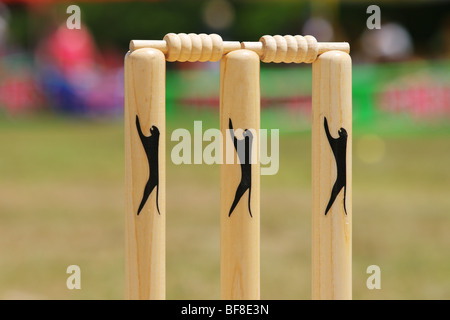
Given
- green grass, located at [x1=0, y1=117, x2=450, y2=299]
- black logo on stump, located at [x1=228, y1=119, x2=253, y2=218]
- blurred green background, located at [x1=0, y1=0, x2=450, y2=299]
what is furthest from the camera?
blurred green background, located at [x1=0, y1=0, x2=450, y2=299]

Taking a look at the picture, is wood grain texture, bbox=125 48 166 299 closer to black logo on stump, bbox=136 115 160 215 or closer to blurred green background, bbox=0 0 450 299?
black logo on stump, bbox=136 115 160 215

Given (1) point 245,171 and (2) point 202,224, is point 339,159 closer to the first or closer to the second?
(1) point 245,171

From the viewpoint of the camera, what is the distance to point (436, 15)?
20.1m

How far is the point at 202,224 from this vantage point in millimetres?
5480

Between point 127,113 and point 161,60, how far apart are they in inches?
6.7

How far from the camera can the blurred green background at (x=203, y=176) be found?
421 centimetres

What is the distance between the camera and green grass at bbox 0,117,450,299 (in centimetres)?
399

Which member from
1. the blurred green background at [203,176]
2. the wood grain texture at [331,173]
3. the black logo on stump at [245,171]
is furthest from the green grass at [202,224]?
the black logo on stump at [245,171]

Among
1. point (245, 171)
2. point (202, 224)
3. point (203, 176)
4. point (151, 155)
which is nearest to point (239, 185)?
point (245, 171)

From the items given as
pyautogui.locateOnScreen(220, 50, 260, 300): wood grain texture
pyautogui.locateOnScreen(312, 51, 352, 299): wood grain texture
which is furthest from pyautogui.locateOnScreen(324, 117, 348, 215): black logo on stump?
pyautogui.locateOnScreen(220, 50, 260, 300): wood grain texture

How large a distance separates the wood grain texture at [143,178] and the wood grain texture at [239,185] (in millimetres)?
185

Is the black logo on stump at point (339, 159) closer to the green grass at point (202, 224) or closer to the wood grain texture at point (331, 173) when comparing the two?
the wood grain texture at point (331, 173)

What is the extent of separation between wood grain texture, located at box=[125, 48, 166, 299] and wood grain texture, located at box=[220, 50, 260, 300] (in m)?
0.18
